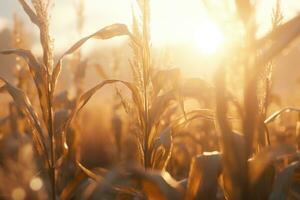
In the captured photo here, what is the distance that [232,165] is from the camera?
80.3 inches

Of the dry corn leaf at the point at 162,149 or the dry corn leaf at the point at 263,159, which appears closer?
the dry corn leaf at the point at 263,159

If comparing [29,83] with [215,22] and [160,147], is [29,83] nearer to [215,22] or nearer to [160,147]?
[160,147]

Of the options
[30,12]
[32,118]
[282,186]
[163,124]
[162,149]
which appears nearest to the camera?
[282,186]

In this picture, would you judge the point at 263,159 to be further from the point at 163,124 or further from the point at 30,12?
the point at 163,124

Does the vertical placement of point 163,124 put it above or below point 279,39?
below

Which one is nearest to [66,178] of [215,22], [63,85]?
[215,22]

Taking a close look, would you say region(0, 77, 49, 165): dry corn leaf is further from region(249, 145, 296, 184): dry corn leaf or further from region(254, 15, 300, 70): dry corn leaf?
region(254, 15, 300, 70): dry corn leaf

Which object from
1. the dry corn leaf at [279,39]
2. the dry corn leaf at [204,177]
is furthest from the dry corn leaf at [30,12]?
the dry corn leaf at [279,39]

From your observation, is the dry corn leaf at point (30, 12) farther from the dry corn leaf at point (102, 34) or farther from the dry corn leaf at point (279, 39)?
the dry corn leaf at point (279, 39)

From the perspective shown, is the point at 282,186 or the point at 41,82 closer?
the point at 282,186

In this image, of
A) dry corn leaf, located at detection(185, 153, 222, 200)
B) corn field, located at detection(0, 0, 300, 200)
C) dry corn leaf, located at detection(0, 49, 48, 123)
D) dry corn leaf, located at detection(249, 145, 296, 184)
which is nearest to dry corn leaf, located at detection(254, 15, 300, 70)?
corn field, located at detection(0, 0, 300, 200)

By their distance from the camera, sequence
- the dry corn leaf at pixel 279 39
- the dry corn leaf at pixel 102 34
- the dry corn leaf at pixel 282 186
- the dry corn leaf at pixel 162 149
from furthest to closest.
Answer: the dry corn leaf at pixel 102 34, the dry corn leaf at pixel 162 149, the dry corn leaf at pixel 282 186, the dry corn leaf at pixel 279 39

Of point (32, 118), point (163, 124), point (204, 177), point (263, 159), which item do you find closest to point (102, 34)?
point (32, 118)

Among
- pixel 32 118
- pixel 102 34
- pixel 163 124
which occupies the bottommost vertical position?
pixel 163 124
